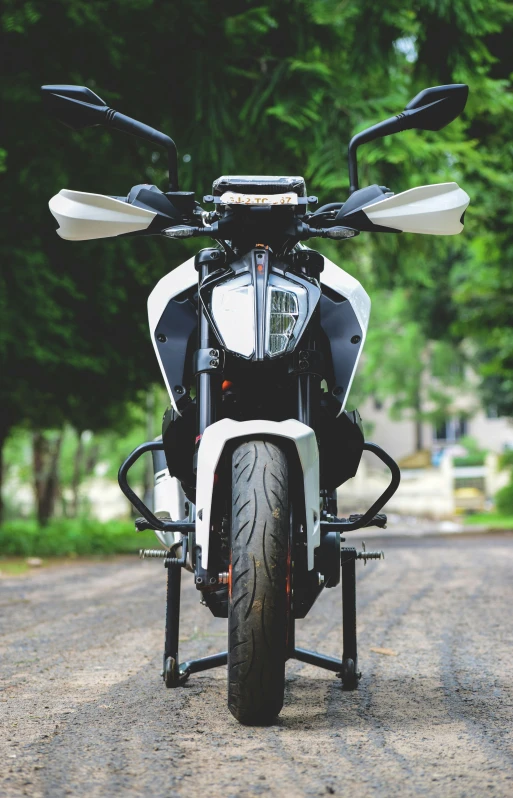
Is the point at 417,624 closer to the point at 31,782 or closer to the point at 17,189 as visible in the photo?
the point at 31,782

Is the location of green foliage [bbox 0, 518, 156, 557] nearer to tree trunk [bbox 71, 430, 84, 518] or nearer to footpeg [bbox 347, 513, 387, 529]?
footpeg [bbox 347, 513, 387, 529]

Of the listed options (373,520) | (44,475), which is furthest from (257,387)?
(44,475)

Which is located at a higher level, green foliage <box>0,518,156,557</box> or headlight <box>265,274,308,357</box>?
headlight <box>265,274,308,357</box>

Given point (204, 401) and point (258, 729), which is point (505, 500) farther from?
point (258, 729)

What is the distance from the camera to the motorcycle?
2920 millimetres

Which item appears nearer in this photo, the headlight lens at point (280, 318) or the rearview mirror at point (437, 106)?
the headlight lens at point (280, 318)

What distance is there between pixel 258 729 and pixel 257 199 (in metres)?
1.61

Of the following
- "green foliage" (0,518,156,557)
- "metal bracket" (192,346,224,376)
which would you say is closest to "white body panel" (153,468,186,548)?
"metal bracket" (192,346,224,376)

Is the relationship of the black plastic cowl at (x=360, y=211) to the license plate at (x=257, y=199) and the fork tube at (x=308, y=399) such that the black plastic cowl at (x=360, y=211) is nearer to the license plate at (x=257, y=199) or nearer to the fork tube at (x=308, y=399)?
the license plate at (x=257, y=199)

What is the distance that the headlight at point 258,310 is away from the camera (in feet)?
10.4

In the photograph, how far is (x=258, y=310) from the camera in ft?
10.4

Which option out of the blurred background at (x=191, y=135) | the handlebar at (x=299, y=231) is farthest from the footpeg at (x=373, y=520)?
the blurred background at (x=191, y=135)

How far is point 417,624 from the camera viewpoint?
5672 millimetres

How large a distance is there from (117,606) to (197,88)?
4.85 m
